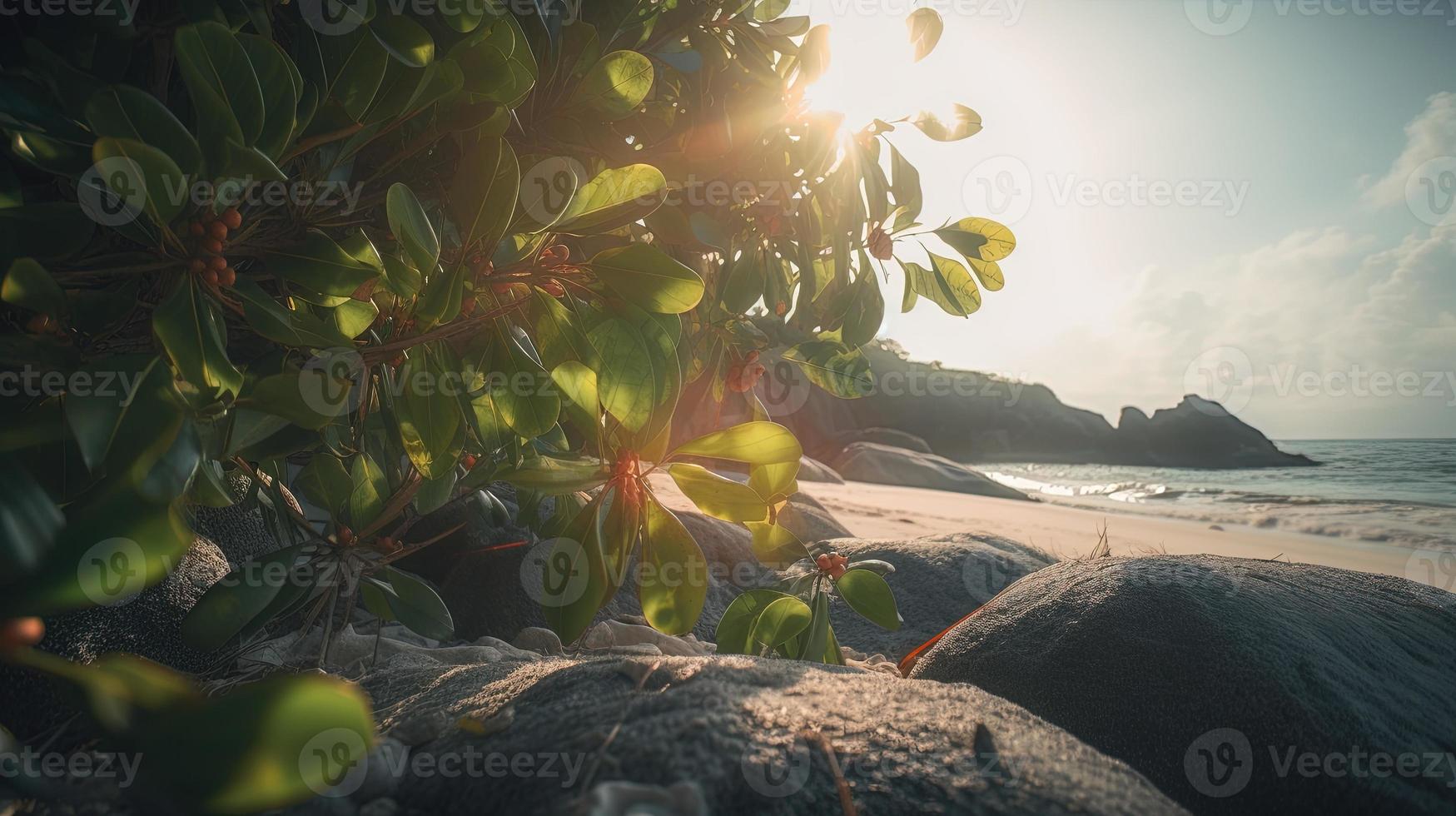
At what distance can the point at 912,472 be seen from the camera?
9.97m

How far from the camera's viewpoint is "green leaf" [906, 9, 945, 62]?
1336 mm

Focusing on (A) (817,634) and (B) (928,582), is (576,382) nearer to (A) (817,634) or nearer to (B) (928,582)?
(A) (817,634)

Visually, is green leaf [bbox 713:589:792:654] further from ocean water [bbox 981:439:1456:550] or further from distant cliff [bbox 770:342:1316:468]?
distant cliff [bbox 770:342:1316:468]

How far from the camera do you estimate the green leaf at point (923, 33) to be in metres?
1.34

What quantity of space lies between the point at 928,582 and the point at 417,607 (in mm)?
1994

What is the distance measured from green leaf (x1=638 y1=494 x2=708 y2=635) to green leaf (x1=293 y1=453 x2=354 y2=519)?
2.00 ft

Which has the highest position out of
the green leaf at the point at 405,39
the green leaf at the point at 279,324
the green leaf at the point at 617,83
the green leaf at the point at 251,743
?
the green leaf at the point at 617,83

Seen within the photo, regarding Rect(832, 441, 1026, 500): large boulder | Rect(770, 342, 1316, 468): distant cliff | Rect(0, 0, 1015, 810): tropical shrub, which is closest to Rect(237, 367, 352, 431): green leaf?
Rect(0, 0, 1015, 810): tropical shrub

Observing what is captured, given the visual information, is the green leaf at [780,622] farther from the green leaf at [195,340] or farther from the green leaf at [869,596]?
the green leaf at [195,340]

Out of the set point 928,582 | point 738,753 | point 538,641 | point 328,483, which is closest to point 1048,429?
point 928,582

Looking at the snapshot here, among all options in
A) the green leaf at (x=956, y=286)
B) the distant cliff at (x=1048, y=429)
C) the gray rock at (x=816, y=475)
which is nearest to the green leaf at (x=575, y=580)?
the green leaf at (x=956, y=286)

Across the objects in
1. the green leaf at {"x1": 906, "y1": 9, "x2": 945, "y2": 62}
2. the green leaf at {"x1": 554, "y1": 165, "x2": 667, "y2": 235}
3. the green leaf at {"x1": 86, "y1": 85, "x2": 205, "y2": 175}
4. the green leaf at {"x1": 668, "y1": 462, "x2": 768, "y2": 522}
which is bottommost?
the green leaf at {"x1": 668, "y1": 462, "x2": 768, "y2": 522}

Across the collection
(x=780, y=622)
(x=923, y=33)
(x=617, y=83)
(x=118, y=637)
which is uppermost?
(x=923, y=33)

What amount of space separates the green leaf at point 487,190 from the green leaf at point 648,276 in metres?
0.12
